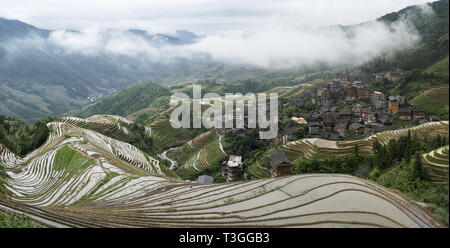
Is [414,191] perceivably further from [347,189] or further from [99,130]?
[99,130]

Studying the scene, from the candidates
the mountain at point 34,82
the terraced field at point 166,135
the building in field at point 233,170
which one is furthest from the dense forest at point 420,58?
the mountain at point 34,82

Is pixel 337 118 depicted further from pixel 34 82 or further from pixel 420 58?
pixel 34 82

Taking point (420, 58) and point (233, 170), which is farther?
point (420, 58)

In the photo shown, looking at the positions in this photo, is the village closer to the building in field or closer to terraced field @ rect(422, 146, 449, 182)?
the building in field

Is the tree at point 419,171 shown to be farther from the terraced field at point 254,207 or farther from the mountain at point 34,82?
the mountain at point 34,82

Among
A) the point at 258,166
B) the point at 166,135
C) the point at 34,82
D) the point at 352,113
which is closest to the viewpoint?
the point at 258,166

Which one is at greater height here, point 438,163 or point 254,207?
point 438,163

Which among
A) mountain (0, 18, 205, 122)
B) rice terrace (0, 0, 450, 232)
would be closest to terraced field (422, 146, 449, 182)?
rice terrace (0, 0, 450, 232)

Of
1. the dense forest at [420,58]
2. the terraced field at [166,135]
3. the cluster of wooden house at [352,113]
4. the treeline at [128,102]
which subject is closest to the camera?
the cluster of wooden house at [352,113]

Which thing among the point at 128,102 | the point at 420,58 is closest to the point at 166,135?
the point at 420,58

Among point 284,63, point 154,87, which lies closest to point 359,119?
point 154,87
